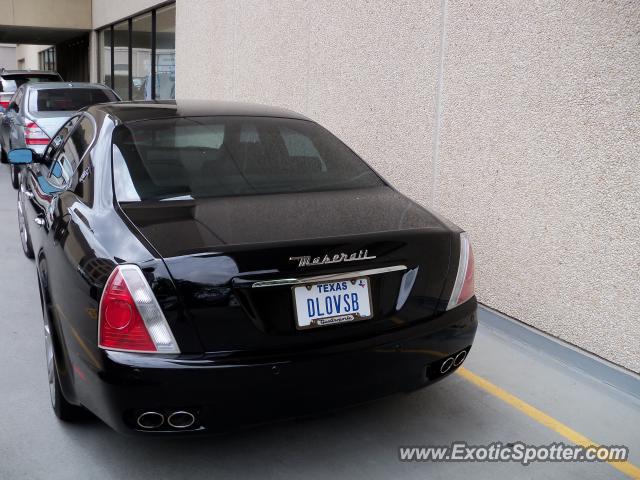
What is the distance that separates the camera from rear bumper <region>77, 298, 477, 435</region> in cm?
268

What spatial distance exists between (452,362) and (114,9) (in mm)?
17336

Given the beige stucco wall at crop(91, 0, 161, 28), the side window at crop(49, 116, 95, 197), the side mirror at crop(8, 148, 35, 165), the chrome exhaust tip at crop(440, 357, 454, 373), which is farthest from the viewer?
the beige stucco wall at crop(91, 0, 161, 28)

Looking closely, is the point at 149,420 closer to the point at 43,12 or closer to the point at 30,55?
the point at 43,12

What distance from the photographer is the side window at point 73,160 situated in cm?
373

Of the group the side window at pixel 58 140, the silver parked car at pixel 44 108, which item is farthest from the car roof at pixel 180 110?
the silver parked car at pixel 44 108

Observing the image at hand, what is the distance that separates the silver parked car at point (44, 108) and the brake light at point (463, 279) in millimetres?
8178

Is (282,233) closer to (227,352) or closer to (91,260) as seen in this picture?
(227,352)

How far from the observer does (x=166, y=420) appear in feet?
8.97

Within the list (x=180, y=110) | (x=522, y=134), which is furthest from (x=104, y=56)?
(x=522, y=134)

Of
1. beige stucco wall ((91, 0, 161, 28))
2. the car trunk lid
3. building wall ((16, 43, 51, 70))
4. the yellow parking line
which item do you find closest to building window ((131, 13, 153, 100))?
beige stucco wall ((91, 0, 161, 28))

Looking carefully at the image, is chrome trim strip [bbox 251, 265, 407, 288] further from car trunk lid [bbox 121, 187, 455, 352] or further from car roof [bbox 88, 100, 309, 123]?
car roof [bbox 88, 100, 309, 123]

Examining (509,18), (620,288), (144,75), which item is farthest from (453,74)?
(144,75)

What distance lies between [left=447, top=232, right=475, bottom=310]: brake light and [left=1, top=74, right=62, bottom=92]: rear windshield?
14936 millimetres

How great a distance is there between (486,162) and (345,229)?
2.35 m
